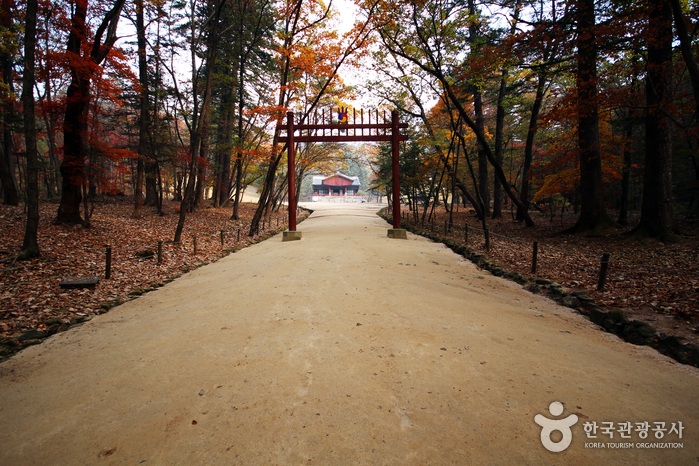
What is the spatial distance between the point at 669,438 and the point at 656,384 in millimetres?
780

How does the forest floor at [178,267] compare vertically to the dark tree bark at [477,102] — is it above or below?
below

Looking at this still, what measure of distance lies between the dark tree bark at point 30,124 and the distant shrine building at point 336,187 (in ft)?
158

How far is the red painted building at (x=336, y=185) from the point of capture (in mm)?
53656

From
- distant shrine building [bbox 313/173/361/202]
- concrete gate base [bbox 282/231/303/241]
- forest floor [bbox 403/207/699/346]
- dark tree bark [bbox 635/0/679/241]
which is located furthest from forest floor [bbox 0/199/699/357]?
distant shrine building [bbox 313/173/361/202]

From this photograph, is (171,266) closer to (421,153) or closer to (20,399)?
(20,399)

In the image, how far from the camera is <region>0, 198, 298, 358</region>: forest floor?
435 cm

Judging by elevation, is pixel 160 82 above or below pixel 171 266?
above

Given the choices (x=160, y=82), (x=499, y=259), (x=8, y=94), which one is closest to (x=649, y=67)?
(x=499, y=259)

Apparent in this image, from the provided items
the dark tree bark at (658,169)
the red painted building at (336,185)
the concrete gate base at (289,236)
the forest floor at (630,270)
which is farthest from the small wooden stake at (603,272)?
the red painted building at (336,185)

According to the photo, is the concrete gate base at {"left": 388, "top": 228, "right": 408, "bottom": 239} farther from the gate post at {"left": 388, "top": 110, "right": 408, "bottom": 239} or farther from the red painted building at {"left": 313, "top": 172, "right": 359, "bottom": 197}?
the red painted building at {"left": 313, "top": 172, "right": 359, "bottom": 197}

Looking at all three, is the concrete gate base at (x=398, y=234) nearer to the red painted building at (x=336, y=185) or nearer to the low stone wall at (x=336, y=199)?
the low stone wall at (x=336, y=199)

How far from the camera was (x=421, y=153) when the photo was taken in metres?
17.4

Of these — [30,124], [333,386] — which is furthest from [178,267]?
[333,386]

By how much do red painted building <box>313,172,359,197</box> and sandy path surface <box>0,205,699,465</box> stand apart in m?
50.0
